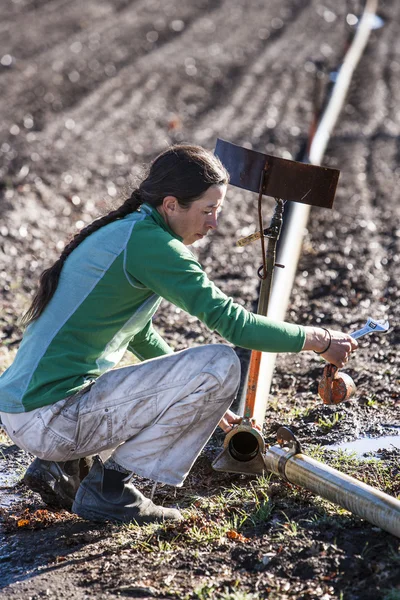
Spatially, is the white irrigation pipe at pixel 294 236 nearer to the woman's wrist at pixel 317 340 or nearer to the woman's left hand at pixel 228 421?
the woman's left hand at pixel 228 421

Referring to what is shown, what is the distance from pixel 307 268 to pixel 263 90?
21.6ft

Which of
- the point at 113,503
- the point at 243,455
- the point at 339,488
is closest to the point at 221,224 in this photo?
the point at 243,455

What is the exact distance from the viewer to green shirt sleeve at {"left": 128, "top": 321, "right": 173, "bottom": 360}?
12.3ft

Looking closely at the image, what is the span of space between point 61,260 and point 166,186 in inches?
20.5

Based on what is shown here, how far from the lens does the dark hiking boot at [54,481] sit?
3.47m

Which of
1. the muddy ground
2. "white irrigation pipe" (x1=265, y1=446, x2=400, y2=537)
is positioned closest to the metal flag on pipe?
the muddy ground

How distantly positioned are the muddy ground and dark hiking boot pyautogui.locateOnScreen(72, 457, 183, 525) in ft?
0.24

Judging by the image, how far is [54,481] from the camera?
11.4 ft

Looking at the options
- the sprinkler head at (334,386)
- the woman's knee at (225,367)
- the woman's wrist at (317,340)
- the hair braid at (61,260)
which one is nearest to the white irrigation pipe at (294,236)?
the sprinkler head at (334,386)

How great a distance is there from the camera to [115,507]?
3355mm

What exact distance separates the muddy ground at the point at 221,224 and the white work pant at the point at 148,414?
289 millimetres

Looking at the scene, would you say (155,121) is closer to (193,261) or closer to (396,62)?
(396,62)

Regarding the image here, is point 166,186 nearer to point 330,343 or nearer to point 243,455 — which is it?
point 330,343

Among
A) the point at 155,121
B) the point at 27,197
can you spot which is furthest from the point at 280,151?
the point at 27,197
